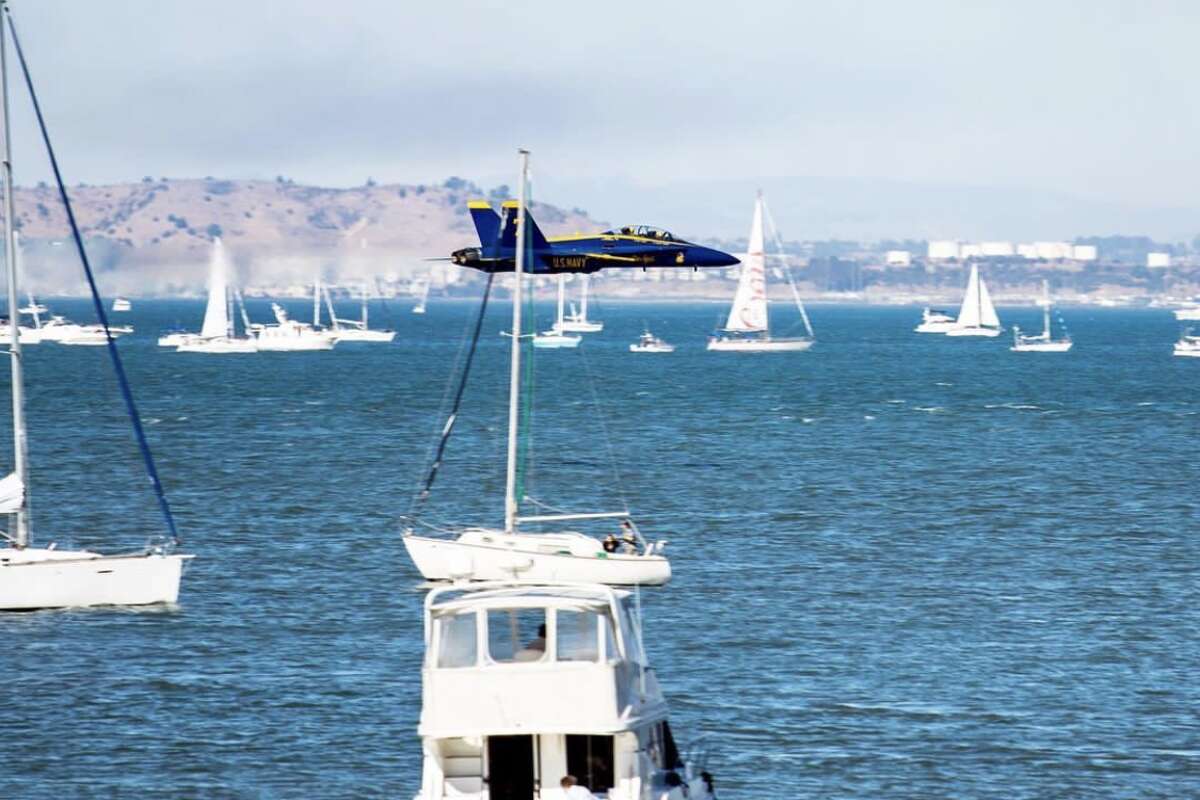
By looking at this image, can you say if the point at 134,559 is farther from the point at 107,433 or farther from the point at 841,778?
the point at 107,433

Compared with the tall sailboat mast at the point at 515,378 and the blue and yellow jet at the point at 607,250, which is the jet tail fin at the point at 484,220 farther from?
the tall sailboat mast at the point at 515,378

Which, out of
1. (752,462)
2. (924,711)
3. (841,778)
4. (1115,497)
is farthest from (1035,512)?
(841,778)

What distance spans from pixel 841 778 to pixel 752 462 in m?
77.6

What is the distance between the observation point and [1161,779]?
1911 inches

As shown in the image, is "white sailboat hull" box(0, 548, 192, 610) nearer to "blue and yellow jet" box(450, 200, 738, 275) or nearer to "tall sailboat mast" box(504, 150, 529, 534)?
"tall sailboat mast" box(504, 150, 529, 534)

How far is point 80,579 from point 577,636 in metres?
34.4

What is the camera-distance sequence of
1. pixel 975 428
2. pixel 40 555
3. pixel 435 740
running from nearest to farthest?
pixel 435 740
pixel 40 555
pixel 975 428

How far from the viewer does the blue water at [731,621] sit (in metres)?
50.1

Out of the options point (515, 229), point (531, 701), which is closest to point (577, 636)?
point (531, 701)

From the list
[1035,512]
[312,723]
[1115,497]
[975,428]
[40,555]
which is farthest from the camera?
[975,428]

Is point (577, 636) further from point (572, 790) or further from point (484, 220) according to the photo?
point (484, 220)

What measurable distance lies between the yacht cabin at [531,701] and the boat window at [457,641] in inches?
0.7

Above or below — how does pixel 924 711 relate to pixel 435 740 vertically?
below

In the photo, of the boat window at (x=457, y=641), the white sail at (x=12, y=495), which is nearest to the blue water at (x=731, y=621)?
the white sail at (x=12, y=495)
